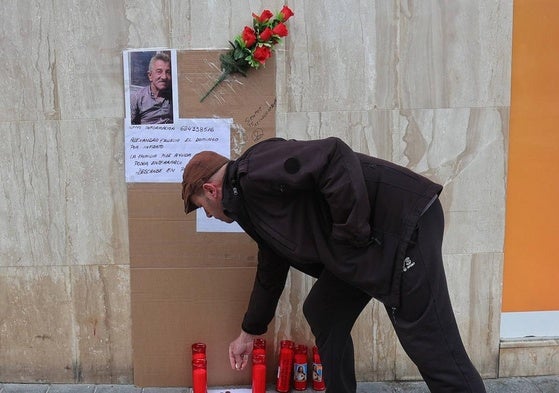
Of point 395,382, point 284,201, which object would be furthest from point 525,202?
point 284,201

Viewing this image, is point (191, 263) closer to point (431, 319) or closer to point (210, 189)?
point (210, 189)

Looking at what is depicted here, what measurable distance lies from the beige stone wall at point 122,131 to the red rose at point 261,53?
0.13m

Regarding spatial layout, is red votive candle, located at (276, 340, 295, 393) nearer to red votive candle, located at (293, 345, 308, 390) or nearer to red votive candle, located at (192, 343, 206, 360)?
→ red votive candle, located at (293, 345, 308, 390)

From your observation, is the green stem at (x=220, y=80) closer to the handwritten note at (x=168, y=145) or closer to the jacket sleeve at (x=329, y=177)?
the handwritten note at (x=168, y=145)

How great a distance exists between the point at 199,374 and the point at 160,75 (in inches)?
65.3

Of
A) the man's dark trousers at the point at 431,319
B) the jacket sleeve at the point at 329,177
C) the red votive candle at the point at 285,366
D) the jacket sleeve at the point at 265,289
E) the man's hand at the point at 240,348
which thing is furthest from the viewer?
the red votive candle at the point at 285,366

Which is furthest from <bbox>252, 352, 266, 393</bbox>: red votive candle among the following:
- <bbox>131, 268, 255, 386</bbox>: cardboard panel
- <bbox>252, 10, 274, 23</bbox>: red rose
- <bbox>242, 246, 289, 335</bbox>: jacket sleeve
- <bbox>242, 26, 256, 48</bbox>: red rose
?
<bbox>252, 10, 274, 23</bbox>: red rose

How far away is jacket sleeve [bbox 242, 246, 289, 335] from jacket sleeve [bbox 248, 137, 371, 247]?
53 cm

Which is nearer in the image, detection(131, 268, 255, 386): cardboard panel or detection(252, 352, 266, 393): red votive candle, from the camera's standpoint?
detection(252, 352, 266, 393): red votive candle

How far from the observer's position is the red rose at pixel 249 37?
319cm

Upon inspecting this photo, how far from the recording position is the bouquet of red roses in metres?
3.18

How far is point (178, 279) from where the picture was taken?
349cm

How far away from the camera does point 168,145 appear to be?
133 inches

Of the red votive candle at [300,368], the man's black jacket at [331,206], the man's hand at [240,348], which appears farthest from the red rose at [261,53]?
the red votive candle at [300,368]
